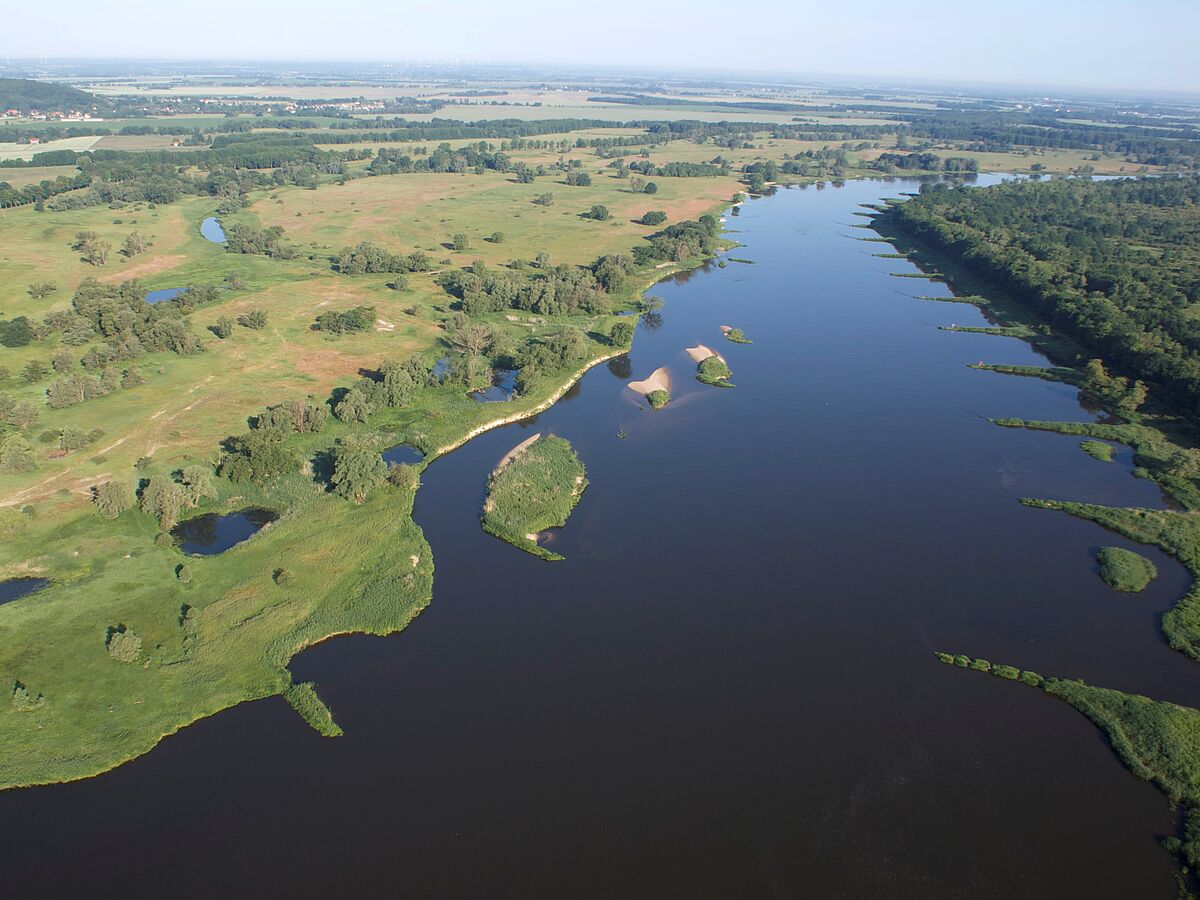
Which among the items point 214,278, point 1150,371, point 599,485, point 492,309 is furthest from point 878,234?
point 214,278

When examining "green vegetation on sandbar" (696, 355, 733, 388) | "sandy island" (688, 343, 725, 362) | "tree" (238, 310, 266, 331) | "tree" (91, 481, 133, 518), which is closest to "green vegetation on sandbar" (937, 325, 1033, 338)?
"sandy island" (688, 343, 725, 362)

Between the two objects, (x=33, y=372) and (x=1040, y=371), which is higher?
(x=1040, y=371)

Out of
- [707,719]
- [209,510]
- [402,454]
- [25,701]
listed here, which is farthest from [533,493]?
[25,701]

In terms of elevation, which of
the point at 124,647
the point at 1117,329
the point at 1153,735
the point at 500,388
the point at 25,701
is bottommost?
the point at 25,701

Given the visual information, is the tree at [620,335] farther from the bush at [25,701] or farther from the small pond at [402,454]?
the bush at [25,701]

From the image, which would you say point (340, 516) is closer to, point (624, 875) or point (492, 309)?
point (624, 875)

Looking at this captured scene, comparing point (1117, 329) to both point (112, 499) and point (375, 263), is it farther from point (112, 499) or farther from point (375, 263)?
point (112, 499)

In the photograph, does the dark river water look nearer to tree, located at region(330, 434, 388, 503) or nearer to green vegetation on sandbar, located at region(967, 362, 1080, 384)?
tree, located at region(330, 434, 388, 503)
